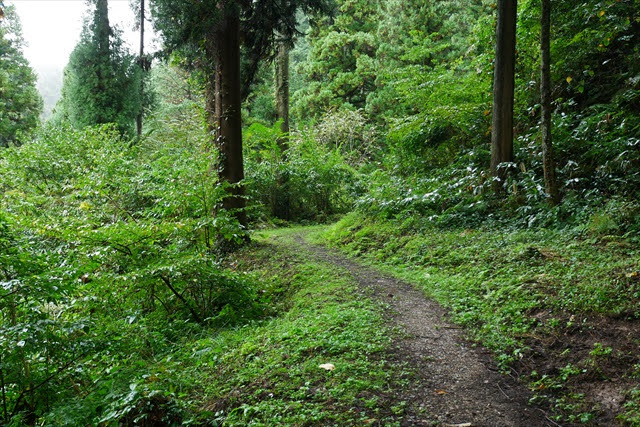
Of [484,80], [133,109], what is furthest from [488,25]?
[133,109]

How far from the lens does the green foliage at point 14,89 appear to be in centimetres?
2012

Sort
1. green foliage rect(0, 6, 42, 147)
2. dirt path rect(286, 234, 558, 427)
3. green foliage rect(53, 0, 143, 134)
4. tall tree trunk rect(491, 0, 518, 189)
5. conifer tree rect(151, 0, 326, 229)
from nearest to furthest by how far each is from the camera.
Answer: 1. dirt path rect(286, 234, 558, 427)
2. tall tree trunk rect(491, 0, 518, 189)
3. conifer tree rect(151, 0, 326, 229)
4. green foliage rect(53, 0, 143, 134)
5. green foliage rect(0, 6, 42, 147)

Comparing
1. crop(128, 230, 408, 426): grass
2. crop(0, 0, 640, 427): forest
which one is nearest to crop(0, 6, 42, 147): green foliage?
crop(0, 0, 640, 427): forest

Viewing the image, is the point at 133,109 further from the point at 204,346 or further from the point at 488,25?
the point at 204,346

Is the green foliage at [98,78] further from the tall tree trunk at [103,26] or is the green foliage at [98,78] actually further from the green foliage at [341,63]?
the green foliage at [341,63]

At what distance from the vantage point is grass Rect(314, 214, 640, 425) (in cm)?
290

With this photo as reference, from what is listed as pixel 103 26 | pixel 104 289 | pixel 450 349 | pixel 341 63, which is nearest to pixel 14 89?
pixel 103 26

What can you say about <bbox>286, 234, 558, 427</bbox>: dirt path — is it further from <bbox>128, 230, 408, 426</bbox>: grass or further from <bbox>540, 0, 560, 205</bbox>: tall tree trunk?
<bbox>540, 0, 560, 205</bbox>: tall tree trunk

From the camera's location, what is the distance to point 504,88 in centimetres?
712

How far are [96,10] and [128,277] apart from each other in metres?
13.6

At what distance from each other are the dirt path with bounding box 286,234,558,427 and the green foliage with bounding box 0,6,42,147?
21.2 metres

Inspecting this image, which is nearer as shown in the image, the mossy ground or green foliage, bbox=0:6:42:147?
the mossy ground

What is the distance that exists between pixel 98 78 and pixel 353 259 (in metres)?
12.5

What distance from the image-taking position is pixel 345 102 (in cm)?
2239
